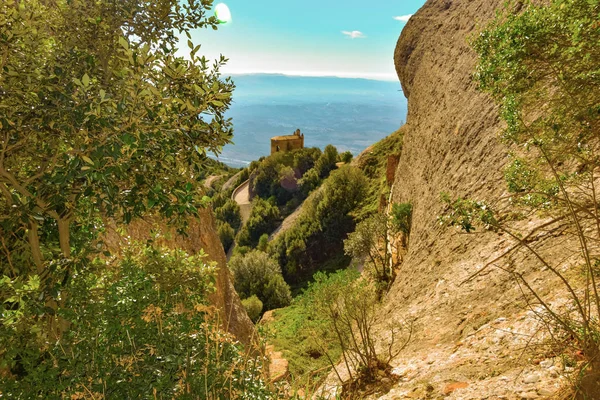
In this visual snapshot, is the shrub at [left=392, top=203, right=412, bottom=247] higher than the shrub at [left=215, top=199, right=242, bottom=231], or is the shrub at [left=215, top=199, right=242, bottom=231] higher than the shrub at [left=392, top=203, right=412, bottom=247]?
the shrub at [left=392, top=203, right=412, bottom=247]

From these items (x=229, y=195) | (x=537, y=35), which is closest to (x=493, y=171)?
(x=537, y=35)

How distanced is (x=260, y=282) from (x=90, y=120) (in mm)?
38221

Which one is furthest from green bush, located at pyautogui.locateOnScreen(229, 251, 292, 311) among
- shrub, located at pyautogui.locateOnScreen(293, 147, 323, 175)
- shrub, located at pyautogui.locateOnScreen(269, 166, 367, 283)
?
shrub, located at pyautogui.locateOnScreen(293, 147, 323, 175)

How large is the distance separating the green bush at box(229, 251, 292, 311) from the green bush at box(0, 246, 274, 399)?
35584 mm

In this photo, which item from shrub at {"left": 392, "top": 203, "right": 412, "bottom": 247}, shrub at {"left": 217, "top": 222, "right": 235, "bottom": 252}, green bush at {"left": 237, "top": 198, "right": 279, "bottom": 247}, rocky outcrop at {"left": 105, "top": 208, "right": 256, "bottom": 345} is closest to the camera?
rocky outcrop at {"left": 105, "top": 208, "right": 256, "bottom": 345}

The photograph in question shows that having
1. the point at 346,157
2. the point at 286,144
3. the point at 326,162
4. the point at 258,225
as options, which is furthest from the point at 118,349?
the point at 286,144

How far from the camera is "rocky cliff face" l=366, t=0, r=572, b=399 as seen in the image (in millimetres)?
5309

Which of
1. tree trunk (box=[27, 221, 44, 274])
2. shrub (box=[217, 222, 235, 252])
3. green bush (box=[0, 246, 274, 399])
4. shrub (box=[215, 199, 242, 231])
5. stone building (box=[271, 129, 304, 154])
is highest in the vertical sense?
stone building (box=[271, 129, 304, 154])

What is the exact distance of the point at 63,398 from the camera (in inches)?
124

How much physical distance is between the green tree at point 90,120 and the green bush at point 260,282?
35.7 m

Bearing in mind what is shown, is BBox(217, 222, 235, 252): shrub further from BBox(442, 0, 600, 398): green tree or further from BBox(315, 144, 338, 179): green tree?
BBox(442, 0, 600, 398): green tree

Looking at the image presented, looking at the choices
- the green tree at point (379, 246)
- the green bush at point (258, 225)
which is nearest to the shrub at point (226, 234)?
the green bush at point (258, 225)

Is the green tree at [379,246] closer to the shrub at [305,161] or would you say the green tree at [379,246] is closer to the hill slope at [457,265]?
the hill slope at [457,265]

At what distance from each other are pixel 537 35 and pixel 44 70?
18.8 ft
